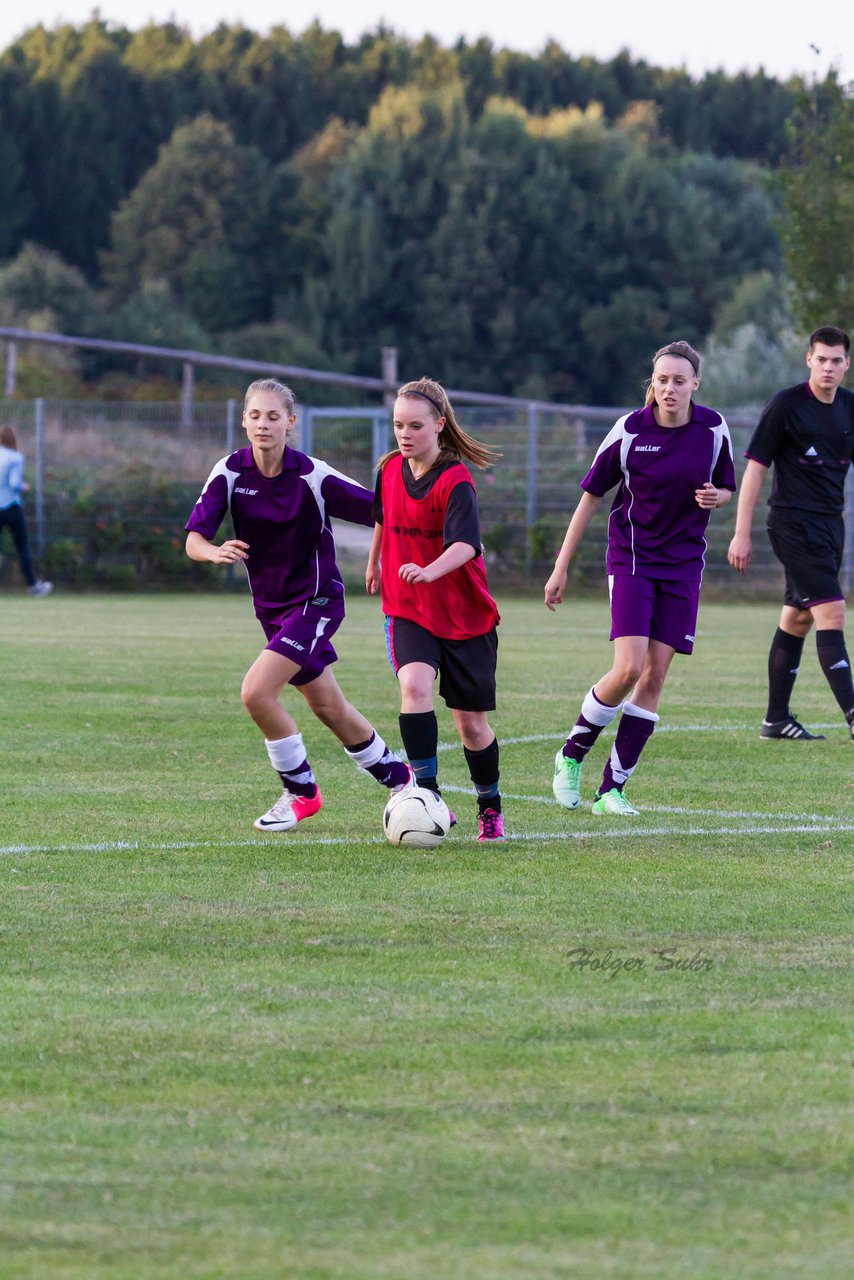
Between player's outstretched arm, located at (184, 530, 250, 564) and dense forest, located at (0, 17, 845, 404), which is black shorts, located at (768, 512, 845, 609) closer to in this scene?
player's outstretched arm, located at (184, 530, 250, 564)

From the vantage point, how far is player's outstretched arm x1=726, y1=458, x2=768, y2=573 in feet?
28.3

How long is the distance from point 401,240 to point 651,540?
68313 millimetres

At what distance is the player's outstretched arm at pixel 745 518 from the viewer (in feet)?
28.3

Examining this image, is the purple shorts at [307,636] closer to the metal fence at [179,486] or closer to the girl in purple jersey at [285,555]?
the girl in purple jersey at [285,555]

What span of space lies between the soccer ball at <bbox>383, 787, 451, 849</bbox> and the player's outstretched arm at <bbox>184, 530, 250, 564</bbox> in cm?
100

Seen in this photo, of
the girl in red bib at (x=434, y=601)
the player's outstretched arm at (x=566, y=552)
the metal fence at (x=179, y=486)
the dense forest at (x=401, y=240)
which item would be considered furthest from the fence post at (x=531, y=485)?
the dense forest at (x=401, y=240)

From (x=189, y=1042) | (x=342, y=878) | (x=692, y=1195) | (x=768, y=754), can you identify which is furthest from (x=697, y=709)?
(x=692, y=1195)

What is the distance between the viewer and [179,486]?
2709 centimetres

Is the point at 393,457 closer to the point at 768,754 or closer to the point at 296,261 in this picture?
the point at 768,754

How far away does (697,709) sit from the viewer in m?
11.4

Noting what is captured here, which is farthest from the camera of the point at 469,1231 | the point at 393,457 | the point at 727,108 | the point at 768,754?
the point at 727,108

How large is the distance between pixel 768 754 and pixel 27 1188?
6.69 metres

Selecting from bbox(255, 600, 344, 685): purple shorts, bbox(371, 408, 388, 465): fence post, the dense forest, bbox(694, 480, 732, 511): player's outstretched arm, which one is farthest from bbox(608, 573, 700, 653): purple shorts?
the dense forest

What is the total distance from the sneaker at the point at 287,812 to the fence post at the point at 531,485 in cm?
1963
